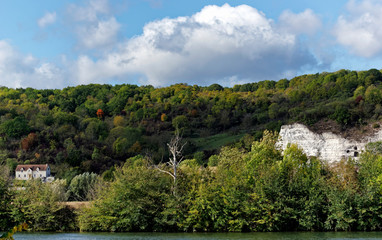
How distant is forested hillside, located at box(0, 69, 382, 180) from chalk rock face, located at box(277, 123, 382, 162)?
3.06 metres

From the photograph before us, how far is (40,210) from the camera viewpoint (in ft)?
133

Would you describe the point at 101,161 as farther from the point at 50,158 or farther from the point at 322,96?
the point at 322,96

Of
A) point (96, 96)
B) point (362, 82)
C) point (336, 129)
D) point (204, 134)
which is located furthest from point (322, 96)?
point (96, 96)

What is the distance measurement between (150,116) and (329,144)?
67.5 metres

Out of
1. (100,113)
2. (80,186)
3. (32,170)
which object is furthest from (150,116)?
(80,186)

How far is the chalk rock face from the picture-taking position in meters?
62.0

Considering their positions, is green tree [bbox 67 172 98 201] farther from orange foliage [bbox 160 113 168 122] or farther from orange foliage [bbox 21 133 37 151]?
orange foliage [bbox 160 113 168 122]

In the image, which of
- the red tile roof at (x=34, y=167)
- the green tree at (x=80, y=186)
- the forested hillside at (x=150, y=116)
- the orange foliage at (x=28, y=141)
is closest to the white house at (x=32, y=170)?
the red tile roof at (x=34, y=167)

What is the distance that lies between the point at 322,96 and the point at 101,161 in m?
49.6

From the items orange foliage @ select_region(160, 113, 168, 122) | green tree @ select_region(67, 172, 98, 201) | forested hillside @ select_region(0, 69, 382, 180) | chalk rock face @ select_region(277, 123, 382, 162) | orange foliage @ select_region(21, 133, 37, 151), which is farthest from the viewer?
orange foliage @ select_region(160, 113, 168, 122)

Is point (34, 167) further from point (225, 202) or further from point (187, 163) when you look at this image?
point (225, 202)

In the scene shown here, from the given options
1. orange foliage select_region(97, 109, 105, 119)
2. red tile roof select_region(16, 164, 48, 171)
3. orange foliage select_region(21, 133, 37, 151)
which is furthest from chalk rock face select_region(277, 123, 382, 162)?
orange foliage select_region(97, 109, 105, 119)

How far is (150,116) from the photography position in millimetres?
124125

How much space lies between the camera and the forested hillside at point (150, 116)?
87.6 m
